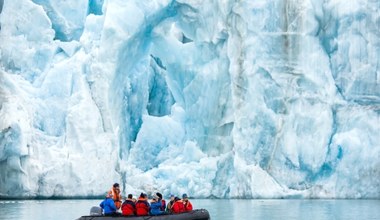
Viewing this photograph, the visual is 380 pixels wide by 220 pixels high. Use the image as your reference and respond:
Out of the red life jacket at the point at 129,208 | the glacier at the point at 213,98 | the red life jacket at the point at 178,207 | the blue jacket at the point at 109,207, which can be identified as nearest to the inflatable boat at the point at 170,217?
the blue jacket at the point at 109,207

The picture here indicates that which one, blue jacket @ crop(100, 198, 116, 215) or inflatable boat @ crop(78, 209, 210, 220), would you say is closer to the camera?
inflatable boat @ crop(78, 209, 210, 220)

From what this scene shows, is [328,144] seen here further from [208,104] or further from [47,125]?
[47,125]

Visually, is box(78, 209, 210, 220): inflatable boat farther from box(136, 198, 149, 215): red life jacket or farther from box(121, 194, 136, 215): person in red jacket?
box(121, 194, 136, 215): person in red jacket

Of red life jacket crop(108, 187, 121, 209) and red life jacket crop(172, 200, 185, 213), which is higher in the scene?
red life jacket crop(108, 187, 121, 209)

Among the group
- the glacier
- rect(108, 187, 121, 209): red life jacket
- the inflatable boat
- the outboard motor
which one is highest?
the glacier

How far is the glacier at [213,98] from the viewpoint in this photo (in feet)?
99.7

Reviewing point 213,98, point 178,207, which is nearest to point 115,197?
point 178,207

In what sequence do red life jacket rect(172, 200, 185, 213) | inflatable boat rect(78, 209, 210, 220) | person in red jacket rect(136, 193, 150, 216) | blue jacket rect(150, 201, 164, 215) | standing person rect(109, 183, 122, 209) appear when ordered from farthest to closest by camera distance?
red life jacket rect(172, 200, 185, 213), blue jacket rect(150, 201, 164, 215), person in red jacket rect(136, 193, 150, 216), standing person rect(109, 183, 122, 209), inflatable boat rect(78, 209, 210, 220)

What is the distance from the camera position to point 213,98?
111ft

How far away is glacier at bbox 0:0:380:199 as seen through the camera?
A: 99.7ft

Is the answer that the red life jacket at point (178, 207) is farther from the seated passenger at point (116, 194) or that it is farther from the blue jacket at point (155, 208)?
the seated passenger at point (116, 194)

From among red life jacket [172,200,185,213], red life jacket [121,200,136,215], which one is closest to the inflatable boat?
red life jacket [121,200,136,215]

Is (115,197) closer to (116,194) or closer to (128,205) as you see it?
(116,194)

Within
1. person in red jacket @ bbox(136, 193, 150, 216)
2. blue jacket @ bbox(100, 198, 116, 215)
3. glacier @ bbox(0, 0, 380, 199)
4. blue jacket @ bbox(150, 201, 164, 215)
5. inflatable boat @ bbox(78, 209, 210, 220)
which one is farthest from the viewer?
glacier @ bbox(0, 0, 380, 199)
